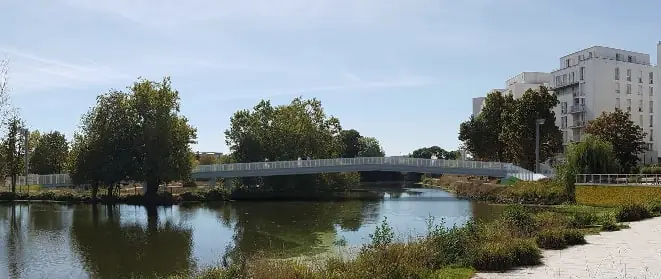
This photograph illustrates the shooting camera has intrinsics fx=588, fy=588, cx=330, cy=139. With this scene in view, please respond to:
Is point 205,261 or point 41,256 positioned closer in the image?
point 205,261

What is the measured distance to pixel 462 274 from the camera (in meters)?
11.5

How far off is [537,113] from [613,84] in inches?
→ 737

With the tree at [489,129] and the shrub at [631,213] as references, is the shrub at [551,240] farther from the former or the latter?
the tree at [489,129]

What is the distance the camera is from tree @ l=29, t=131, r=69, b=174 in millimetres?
63156

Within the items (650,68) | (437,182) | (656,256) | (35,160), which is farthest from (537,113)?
(35,160)

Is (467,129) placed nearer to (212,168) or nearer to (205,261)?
(212,168)

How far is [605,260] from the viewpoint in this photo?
1302 centimetres

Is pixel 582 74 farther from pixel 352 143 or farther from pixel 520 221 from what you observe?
→ pixel 520 221

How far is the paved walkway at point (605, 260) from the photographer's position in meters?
11.5

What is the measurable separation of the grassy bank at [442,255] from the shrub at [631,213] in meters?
4.39

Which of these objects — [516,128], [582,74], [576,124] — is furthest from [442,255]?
[576,124]

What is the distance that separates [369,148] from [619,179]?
81134 millimetres

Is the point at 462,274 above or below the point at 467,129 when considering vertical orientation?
below

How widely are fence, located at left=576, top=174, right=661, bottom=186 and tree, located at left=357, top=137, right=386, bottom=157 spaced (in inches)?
2853
